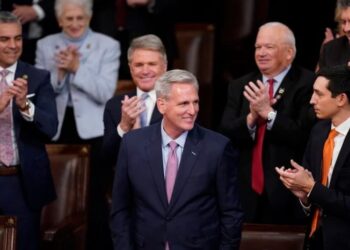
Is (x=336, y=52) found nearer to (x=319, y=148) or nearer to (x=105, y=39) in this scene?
(x=319, y=148)

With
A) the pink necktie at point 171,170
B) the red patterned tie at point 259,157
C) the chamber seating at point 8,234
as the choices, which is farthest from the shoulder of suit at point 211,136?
the chamber seating at point 8,234

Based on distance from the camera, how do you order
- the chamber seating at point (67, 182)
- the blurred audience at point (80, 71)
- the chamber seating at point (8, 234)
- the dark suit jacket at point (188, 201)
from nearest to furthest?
the dark suit jacket at point (188, 201)
the chamber seating at point (8, 234)
the chamber seating at point (67, 182)
the blurred audience at point (80, 71)

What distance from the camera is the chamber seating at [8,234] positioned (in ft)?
16.0

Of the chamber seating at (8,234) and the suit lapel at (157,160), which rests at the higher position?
the suit lapel at (157,160)

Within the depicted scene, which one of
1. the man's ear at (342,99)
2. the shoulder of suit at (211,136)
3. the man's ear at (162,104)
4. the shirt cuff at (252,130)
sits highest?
the man's ear at (342,99)

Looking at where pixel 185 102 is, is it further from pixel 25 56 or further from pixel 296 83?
pixel 25 56

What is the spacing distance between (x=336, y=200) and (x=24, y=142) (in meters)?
1.76

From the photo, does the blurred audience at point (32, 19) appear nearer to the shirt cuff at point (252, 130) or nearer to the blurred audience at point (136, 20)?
the blurred audience at point (136, 20)

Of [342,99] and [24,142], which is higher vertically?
[342,99]

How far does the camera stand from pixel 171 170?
180 inches

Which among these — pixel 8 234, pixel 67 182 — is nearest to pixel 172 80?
pixel 8 234

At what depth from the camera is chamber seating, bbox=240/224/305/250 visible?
196 inches

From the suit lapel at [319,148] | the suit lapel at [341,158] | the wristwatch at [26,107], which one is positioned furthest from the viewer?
the wristwatch at [26,107]

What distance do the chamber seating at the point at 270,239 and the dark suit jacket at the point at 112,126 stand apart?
79 centimetres
